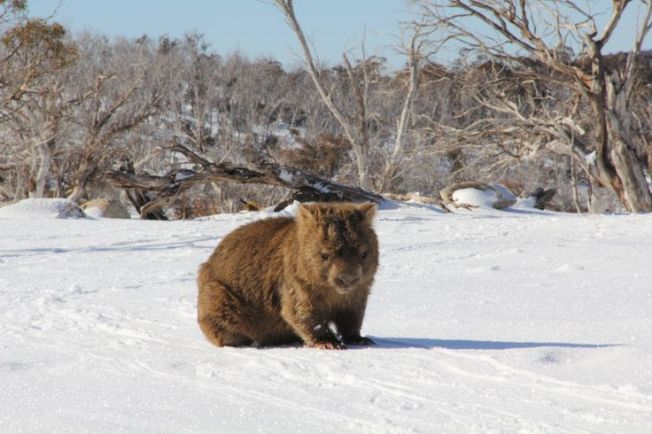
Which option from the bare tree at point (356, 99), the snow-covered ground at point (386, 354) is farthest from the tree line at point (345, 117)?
the snow-covered ground at point (386, 354)

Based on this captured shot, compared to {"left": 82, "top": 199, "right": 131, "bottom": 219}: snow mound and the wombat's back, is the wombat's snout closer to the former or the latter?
the wombat's back

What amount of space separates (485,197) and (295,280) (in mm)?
13360

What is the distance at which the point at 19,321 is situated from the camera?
627cm

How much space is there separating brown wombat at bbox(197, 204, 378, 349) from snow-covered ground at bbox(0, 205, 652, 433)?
166mm

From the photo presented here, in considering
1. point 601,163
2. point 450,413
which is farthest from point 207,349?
point 601,163

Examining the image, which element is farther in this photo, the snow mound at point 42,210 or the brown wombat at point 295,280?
the snow mound at point 42,210

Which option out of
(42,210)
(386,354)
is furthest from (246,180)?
(386,354)

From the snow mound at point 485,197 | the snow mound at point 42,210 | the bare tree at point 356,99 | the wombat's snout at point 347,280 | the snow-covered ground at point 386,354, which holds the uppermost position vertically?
the bare tree at point 356,99

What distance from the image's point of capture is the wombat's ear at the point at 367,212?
186 inches

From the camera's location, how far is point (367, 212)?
4738mm

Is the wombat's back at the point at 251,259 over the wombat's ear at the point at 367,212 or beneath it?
beneath

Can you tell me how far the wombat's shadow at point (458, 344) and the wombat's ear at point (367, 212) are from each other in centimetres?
75

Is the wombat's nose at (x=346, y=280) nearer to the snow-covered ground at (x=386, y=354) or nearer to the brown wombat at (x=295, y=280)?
the brown wombat at (x=295, y=280)

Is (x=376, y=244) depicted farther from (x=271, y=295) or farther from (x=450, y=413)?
(x=450, y=413)
